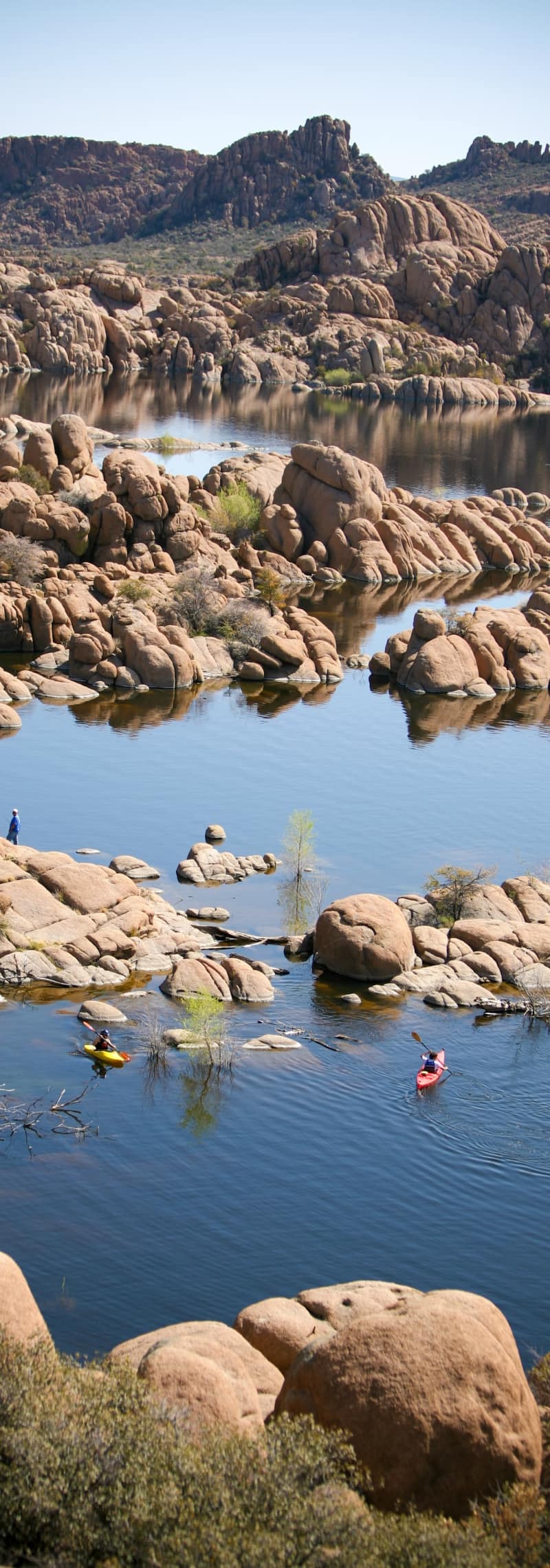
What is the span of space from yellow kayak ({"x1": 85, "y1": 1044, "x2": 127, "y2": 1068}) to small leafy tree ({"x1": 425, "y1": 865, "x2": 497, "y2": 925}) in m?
11.4

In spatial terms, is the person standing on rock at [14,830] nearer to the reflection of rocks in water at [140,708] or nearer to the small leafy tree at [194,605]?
the reflection of rocks in water at [140,708]

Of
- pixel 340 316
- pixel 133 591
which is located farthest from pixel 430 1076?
pixel 340 316

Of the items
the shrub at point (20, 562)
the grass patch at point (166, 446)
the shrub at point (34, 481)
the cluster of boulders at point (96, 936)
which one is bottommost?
the cluster of boulders at point (96, 936)

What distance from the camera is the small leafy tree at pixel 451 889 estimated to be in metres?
38.6

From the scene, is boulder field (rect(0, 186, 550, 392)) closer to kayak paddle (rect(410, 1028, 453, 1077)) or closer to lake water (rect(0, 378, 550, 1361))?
lake water (rect(0, 378, 550, 1361))

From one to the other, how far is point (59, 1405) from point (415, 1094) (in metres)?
15.8

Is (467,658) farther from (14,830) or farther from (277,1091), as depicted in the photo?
(277,1091)

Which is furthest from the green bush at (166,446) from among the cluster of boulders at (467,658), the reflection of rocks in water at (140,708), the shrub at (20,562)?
the reflection of rocks in water at (140,708)

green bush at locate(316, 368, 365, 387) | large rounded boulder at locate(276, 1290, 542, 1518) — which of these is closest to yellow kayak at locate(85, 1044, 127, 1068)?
large rounded boulder at locate(276, 1290, 542, 1518)

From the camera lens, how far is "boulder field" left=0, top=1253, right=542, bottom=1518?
47.8 feet

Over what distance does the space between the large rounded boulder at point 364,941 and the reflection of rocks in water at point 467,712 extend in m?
21.2

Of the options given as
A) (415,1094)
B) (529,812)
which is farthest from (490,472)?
(415,1094)

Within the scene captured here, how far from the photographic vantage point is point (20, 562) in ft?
211

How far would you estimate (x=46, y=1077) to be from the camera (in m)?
29.1
